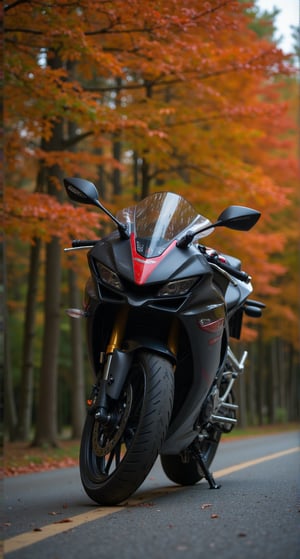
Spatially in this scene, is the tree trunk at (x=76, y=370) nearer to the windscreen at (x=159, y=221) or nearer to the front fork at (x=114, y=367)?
the windscreen at (x=159, y=221)

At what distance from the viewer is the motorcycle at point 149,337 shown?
437 cm

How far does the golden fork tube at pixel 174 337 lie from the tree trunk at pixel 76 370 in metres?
11.9

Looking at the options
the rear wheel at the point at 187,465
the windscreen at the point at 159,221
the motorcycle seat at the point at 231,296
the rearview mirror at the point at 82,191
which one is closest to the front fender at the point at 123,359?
the windscreen at the point at 159,221

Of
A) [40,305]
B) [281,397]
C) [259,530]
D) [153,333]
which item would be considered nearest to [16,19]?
[153,333]

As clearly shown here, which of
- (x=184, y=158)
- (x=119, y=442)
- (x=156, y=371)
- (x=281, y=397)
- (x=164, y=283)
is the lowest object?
(x=281, y=397)

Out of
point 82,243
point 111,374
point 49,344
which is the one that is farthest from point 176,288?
point 49,344

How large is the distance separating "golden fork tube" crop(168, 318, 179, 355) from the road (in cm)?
88

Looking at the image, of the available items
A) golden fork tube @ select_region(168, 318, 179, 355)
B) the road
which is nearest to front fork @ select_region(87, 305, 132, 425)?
golden fork tube @ select_region(168, 318, 179, 355)

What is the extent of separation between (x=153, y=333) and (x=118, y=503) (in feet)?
3.17

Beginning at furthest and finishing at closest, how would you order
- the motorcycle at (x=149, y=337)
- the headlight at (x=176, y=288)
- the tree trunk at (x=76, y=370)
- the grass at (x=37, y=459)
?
the tree trunk at (x=76, y=370)
the grass at (x=37, y=459)
the headlight at (x=176, y=288)
the motorcycle at (x=149, y=337)

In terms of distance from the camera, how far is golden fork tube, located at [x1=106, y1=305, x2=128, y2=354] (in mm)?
4609

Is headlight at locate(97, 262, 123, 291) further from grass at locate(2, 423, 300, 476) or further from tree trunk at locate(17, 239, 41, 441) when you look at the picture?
tree trunk at locate(17, 239, 41, 441)

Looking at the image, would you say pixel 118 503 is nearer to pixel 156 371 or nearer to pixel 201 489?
pixel 156 371

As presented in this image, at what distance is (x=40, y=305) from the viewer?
94.3ft
